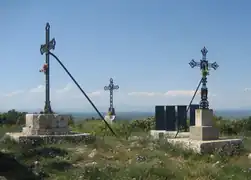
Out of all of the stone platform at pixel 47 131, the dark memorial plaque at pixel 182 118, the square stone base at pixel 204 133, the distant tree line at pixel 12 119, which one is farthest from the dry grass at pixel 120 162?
the distant tree line at pixel 12 119

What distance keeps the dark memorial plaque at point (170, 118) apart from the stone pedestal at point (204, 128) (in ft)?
16.8

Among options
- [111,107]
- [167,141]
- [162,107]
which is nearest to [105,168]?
[167,141]

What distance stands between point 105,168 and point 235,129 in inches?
499

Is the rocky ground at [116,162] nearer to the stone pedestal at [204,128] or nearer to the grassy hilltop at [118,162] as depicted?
the grassy hilltop at [118,162]

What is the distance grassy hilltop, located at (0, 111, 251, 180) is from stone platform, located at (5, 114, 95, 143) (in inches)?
16.9

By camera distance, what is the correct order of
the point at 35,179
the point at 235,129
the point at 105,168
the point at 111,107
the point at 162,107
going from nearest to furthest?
the point at 35,179
the point at 105,168
the point at 162,107
the point at 235,129
the point at 111,107

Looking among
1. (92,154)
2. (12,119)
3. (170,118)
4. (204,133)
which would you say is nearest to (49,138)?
(92,154)

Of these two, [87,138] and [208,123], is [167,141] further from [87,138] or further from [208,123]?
[87,138]

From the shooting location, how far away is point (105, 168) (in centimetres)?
895

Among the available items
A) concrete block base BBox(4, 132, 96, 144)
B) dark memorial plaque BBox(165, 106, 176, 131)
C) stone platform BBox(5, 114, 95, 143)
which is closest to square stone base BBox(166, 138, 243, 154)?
→ concrete block base BBox(4, 132, 96, 144)

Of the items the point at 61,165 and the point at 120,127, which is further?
the point at 120,127

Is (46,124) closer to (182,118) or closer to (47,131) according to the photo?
(47,131)

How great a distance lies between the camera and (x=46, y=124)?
13602mm

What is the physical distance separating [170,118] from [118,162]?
849 cm
